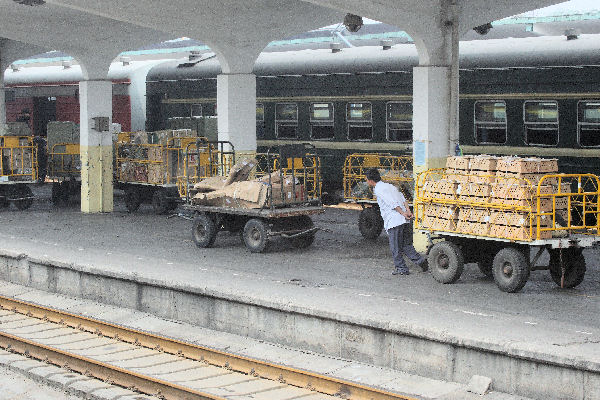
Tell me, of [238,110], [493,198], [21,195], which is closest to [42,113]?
[21,195]

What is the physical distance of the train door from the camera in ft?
114

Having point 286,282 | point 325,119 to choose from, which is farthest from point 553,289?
point 325,119

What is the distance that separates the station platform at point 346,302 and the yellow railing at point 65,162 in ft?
22.4

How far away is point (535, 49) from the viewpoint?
66.4 feet

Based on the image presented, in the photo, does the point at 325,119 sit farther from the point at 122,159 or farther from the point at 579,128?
the point at 579,128

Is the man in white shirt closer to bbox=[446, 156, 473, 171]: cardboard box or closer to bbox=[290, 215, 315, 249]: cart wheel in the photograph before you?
bbox=[446, 156, 473, 171]: cardboard box

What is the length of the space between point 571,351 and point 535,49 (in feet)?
37.0

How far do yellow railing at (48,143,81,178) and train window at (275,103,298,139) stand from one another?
6.39 meters

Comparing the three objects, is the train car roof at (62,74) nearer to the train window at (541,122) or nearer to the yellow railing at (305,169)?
the yellow railing at (305,169)

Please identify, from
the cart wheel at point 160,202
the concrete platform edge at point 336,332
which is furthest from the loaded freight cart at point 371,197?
the cart wheel at point 160,202

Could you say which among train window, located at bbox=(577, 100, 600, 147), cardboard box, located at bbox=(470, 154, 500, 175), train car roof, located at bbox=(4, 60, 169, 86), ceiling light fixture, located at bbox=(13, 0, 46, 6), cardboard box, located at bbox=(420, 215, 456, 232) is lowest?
cardboard box, located at bbox=(420, 215, 456, 232)

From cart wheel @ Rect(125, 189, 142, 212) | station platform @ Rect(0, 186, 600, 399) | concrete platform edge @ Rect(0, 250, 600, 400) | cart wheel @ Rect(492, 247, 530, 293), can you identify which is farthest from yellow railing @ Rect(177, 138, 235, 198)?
cart wheel @ Rect(492, 247, 530, 293)

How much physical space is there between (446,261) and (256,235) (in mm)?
4503

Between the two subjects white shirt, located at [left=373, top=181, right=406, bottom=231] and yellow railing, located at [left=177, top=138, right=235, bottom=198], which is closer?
white shirt, located at [left=373, top=181, right=406, bottom=231]
